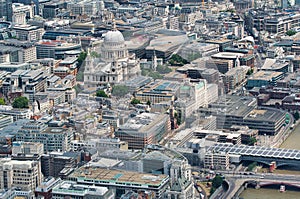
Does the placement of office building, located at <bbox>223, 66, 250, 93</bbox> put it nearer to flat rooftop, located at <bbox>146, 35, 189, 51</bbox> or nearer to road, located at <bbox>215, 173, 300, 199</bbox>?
flat rooftop, located at <bbox>146, 35, 189, 51</bbox>

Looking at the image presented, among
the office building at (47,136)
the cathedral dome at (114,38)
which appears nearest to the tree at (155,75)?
the cathedral dome at (114,38)

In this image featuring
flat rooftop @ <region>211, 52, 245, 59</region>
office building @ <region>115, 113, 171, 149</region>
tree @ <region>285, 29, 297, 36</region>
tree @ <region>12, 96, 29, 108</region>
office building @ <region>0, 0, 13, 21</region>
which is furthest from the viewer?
office building @ <region>0, 0, 13, 21</region>

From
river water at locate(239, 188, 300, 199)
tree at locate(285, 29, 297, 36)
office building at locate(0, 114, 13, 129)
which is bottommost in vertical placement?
river water at locate(239, 188, 300, 199)

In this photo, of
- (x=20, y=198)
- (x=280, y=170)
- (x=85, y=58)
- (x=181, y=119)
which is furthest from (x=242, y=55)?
(x=20, y=198)

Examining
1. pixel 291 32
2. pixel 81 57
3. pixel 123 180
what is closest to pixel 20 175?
pixel 123 180

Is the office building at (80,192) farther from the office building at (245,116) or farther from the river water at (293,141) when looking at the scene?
the river water at (293,141)

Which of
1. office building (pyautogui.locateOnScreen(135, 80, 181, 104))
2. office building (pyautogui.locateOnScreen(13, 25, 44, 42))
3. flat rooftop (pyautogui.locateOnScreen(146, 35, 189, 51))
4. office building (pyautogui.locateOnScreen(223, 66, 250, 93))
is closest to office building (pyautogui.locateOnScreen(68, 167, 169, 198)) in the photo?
office building (pyautogui.locateOnScreen(135, 80, 181, 104))

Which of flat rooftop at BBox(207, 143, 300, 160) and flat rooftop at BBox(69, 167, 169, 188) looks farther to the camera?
flat rooftop at BBox(207, 143, 300, 160)
